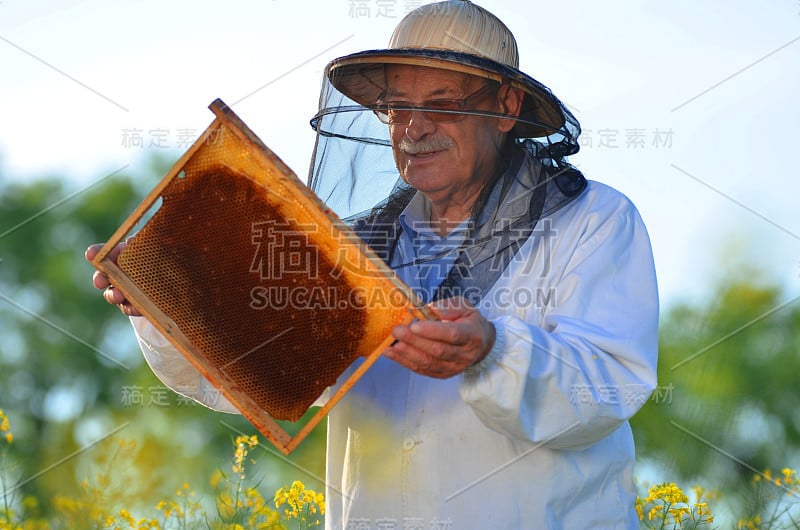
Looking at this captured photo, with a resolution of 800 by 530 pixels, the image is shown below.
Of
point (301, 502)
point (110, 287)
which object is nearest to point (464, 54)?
point (110, 287)

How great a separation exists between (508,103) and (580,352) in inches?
49.6

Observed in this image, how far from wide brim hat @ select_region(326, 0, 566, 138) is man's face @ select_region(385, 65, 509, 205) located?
0.09m

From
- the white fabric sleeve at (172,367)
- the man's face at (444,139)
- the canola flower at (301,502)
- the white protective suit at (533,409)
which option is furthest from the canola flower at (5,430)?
the man's face at (444,139)

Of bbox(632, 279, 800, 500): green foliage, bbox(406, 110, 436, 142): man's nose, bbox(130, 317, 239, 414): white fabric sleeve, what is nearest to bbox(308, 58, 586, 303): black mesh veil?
bbox(406, 110, 436, 142): man's nose

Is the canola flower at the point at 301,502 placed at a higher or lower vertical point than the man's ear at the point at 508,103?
lower

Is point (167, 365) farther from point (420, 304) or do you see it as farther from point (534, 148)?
point (534, 148)

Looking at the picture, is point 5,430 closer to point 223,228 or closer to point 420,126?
point 223,228

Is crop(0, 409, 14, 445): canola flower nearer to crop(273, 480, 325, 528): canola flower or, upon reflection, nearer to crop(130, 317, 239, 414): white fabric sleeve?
crop(130, 317, 239, 414): white fabric sleeve

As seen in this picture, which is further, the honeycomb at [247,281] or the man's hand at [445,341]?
the honeycomb at [247,281]

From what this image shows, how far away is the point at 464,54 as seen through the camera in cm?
346

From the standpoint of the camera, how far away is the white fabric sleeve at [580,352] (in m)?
2.77

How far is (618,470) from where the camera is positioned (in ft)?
10.4

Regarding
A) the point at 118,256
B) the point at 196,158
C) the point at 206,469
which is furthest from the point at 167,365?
the point at 206,469

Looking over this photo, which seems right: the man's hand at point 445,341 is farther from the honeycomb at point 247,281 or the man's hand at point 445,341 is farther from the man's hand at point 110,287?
the man's hand at point 110,287
